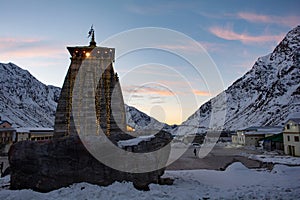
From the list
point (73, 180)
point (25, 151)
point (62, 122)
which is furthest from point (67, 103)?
point (73, 180)

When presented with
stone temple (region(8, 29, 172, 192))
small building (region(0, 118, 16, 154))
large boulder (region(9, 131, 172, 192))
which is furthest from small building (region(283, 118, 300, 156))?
small building (region(0, 118, 16, 154))

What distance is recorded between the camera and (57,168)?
13031mm

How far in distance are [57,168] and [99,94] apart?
1041cm

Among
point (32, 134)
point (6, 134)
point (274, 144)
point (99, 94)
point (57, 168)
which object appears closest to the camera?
point (57, 168)

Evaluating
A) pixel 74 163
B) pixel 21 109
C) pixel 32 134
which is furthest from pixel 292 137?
pixel 21 109

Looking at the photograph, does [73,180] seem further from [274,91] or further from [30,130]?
[274,91]

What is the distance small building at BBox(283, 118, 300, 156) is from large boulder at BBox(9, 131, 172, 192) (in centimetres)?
3635

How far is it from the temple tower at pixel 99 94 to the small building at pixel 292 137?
1277 inches

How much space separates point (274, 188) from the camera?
13641 mm

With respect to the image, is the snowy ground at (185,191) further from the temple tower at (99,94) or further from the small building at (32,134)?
the small building at (32,134)

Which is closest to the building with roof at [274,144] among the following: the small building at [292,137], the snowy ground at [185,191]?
the small building at [292,137]

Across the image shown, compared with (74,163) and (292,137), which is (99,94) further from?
(292,137)

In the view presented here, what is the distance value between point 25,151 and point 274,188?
1440cm

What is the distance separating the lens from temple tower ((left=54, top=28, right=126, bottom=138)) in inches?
839
